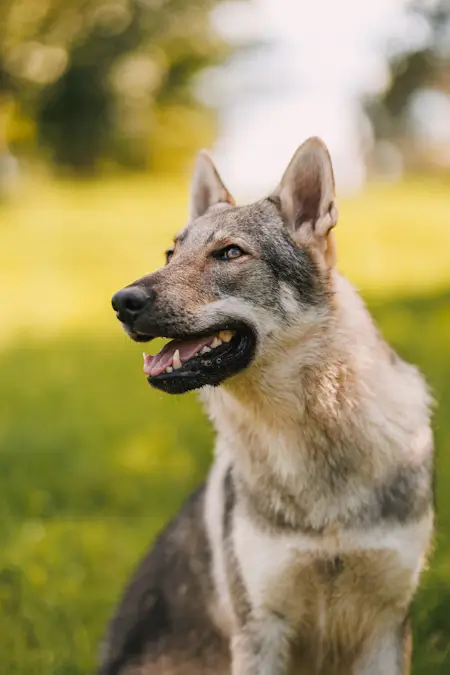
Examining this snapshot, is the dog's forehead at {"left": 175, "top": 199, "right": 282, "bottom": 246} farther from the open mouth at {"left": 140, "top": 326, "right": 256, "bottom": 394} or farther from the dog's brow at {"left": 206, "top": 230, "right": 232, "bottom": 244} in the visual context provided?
the open mouth at {"left": 140, "top": 326, "right": 256, "bottom": 394}

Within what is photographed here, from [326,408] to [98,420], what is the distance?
4998mm

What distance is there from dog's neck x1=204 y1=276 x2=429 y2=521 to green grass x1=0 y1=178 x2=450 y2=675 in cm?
75

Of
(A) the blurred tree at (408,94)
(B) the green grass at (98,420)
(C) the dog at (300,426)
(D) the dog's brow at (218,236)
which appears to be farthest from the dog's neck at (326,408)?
(A) the blurred tree at (408,94)

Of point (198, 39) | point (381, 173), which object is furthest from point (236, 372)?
point (198, 39)

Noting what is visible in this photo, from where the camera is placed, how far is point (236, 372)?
2.82 metres

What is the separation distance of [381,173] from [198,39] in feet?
47.5

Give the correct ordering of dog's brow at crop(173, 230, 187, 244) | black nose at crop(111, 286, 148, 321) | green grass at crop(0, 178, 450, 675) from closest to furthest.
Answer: black nose at crop(111, 286, 148, 321) → dog's brow at crop(173, 230, 187, 244) → green grass at crop(0, 178, 450, 675)

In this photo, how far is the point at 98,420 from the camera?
7.68 metres

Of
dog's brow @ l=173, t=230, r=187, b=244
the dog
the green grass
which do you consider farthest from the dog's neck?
the green grass

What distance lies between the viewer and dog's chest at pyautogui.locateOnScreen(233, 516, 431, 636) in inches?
113

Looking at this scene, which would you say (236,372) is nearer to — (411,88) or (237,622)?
(237,622)

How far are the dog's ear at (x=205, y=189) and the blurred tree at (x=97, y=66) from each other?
1023 inches

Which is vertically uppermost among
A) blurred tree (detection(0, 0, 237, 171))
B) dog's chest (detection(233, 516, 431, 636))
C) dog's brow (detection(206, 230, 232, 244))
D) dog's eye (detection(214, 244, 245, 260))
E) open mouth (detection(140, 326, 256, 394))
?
blurred tree (detection(0, 0, 237, 171))

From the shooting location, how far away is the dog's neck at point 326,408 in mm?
2912
